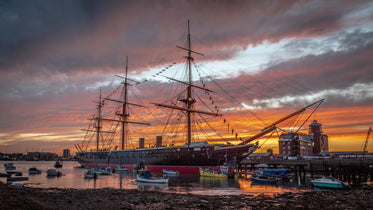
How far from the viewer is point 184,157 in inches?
1954

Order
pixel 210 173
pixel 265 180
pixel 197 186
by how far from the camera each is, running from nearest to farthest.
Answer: pixel 197 186
pixel 265 180
pixel 210 173

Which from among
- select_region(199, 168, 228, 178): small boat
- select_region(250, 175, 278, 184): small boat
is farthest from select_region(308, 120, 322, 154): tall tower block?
select_region(250, 175, 278, 184): small boat

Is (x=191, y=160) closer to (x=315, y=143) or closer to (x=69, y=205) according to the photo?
(x=69, y=205)

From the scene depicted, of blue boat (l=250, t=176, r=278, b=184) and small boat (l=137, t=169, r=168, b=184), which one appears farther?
blue boat (l=250, t=176, r=278, b=184)

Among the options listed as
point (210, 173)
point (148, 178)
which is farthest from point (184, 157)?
point (148, 178)

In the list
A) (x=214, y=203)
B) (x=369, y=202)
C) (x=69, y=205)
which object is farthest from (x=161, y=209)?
(x=369, y=202)

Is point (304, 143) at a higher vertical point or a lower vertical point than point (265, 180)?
higher

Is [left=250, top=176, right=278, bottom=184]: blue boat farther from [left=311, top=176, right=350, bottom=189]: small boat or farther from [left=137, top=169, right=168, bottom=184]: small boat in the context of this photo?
[left=137, top=169, right=168, bottom=184]: small boat

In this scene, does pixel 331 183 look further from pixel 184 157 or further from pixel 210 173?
pixel 184 157

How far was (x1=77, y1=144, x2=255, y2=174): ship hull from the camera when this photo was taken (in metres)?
45.1

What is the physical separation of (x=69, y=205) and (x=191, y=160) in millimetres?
33188

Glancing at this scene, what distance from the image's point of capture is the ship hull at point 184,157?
45062mm

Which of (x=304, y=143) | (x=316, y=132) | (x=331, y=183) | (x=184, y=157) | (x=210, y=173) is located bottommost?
(x=210, y=173)

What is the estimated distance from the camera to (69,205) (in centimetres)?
1692
